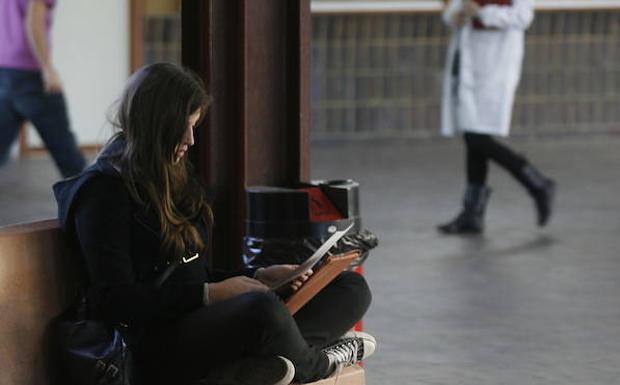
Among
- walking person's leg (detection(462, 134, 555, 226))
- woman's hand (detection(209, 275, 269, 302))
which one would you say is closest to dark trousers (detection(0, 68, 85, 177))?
walking person's leg (detection(462, 134, 555, 226))

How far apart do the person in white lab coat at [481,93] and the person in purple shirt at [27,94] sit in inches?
87.8

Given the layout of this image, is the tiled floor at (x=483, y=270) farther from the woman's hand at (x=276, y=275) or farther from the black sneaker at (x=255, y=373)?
the black sneaker at (x=255, y=373)

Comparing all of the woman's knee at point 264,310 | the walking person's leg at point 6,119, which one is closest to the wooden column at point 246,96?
the woman's knee at point 264,310

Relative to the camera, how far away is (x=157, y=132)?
3.66m

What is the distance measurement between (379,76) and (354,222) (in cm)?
817

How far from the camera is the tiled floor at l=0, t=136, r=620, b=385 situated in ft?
16.4

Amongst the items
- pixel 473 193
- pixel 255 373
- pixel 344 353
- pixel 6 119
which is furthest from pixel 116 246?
pixel 6 119

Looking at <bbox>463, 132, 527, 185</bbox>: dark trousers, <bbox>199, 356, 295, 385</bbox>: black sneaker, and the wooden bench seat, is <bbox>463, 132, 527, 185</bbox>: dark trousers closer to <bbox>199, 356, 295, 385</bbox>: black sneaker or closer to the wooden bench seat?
<bbox>199, 356, 295, 385</bbox>: black sneaker

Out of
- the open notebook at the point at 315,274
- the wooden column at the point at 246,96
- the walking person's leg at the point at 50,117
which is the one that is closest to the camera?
the open notebook at the point at 315,274

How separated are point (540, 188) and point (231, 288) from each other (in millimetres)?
4418

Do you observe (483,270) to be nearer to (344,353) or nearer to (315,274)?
(344,353)

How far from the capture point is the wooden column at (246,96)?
441 centimetres

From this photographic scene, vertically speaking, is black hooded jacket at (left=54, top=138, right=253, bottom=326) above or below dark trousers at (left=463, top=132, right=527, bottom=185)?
above

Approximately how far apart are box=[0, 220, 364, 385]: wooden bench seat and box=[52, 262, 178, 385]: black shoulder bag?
0.17ft
